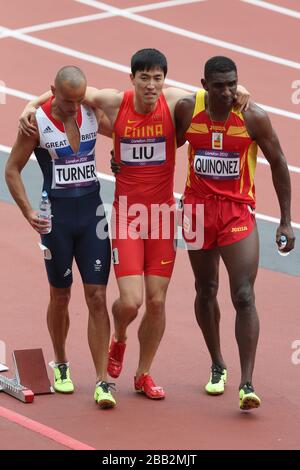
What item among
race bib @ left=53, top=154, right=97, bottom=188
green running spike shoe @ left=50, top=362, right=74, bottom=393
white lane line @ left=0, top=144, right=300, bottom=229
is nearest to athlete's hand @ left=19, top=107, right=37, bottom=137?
race bib @ left=53, top=154, right=97, bottom=188

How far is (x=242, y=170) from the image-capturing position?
33.9 ft

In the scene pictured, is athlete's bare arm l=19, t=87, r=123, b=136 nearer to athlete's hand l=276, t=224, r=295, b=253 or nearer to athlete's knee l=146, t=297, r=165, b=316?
athlete's knee l=146, t=297, r=165, b=316

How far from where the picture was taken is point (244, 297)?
33.5 ft

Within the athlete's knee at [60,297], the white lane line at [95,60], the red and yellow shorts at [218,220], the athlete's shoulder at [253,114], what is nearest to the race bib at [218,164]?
the red and yellow shorts at [218,220]

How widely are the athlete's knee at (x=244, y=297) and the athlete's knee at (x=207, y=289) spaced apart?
0.55 metres

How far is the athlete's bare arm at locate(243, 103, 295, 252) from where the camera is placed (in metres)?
10.1

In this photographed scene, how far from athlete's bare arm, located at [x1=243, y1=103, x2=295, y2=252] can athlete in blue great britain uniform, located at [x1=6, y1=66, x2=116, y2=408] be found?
1.23 meters

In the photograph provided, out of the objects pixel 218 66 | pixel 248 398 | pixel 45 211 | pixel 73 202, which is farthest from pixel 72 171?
pixel 248 398

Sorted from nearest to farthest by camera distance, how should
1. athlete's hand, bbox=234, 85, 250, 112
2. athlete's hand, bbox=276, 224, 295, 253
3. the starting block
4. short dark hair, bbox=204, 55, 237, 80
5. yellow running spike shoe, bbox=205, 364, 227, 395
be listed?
short dark hair, bbox=204, 55, 237, 80 → athlete's hand, bbox=234, 85, 250, 112 → athlete's hand, bbox=276, 224, 295, 253 → the starting block → yellow running spike shoe, bbox=205, 364, 227, 395

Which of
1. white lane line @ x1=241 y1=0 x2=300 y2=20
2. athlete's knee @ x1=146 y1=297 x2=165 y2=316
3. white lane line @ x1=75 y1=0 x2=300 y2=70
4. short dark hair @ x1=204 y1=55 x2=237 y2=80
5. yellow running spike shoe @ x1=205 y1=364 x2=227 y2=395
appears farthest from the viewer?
white lane line @ x1=241 y1=0 x2=300 y2=20

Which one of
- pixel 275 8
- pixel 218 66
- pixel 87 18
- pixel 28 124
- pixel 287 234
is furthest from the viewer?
pixel 275 8

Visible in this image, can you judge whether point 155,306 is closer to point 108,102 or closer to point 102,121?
point 102,121

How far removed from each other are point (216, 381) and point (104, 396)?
1.03m
